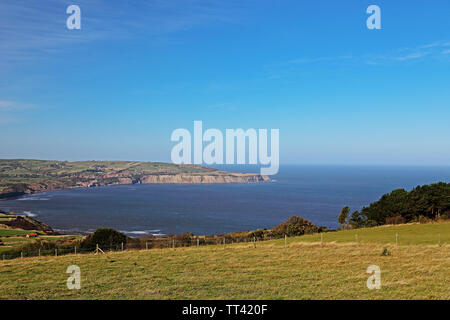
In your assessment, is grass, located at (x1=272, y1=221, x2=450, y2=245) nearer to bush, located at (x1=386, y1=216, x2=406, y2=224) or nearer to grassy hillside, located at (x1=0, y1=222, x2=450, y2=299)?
grassy hillside, located at (x1=0, y1=222, x2=450, y2=299)

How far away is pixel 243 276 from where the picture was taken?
1652 cm

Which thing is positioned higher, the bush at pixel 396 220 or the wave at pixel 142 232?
the bush at pixel 396 220

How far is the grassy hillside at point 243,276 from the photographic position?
12953mm

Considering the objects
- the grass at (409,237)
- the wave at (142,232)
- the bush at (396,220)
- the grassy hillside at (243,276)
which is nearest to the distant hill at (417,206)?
the bush at (396,220)

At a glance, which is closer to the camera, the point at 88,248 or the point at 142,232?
the point at 88,248

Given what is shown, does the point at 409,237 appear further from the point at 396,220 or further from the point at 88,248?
the point at 88,248

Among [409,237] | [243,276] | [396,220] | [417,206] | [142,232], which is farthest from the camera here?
[142,232]

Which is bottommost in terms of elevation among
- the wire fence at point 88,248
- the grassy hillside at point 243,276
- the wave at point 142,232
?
the wave at point 142,232

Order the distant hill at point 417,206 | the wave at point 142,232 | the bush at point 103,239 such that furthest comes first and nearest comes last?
the wave at point 142,232, the distant hill at point 417,206, the bush at point 103,239

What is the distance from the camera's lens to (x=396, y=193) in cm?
6675

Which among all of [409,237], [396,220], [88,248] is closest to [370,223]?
[396,220]

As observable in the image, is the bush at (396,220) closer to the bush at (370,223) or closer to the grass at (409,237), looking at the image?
the bush at (370,223)

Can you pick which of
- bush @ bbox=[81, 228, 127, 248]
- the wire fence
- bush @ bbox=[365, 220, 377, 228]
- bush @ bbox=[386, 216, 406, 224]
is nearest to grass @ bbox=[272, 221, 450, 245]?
the wire fence
